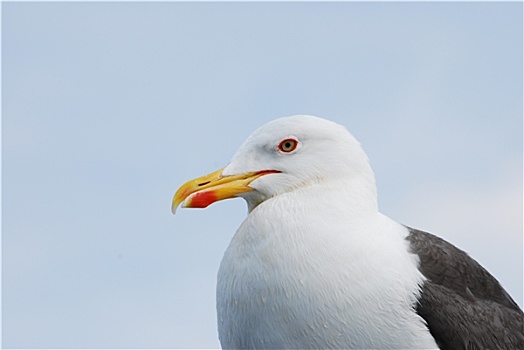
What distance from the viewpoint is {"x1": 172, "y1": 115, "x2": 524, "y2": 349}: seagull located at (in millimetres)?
6254

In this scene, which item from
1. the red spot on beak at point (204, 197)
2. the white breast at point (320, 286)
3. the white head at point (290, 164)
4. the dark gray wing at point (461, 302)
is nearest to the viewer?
the white breast at point (320, 286)

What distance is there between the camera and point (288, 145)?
22.3ft

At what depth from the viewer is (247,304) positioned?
632 cm

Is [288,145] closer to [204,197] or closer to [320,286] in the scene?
[204,197]

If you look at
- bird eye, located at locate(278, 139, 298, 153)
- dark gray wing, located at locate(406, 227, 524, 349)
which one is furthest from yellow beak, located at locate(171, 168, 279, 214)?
dark gray wing, located at locate(406, 227, 524, 349)

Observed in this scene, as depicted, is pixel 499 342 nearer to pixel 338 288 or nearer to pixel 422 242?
pixel 422 242

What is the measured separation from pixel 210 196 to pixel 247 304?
2.86 feet

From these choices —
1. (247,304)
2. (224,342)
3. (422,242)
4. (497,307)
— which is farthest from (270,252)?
(497,307)

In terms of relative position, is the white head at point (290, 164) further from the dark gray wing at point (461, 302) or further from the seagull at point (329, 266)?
the dark gray wing at point (461, 302)

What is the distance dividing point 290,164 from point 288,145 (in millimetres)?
148

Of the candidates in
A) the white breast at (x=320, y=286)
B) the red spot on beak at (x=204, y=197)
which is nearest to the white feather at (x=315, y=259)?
the white breast at (x=320, y=286)

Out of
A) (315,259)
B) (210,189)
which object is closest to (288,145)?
(210,189)

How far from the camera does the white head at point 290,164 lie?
6.74 meters

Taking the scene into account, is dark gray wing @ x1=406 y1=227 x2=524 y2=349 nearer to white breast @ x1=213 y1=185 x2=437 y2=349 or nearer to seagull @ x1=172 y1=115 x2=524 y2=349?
seagull @ x1=172 y1=115 x2=524 y2=349
